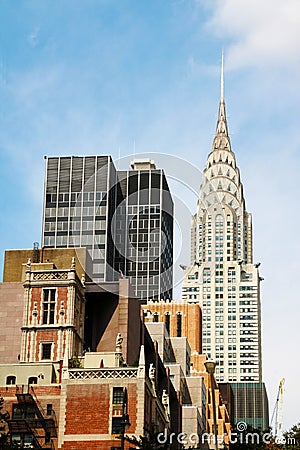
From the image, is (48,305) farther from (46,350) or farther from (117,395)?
(117,395)

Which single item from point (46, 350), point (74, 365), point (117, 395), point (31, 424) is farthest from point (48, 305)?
A: point (117, 395)

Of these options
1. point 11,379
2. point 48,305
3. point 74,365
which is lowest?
point 11,379

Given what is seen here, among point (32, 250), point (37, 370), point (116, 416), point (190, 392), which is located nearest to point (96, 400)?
point (116, 416)

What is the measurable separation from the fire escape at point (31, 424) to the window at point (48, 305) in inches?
584

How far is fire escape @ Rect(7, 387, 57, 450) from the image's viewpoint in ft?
331

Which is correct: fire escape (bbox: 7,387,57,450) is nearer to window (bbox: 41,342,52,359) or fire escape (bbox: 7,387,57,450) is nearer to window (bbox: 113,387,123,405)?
window (bbox: 113,387,123,405)

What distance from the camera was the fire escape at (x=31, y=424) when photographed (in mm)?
101000

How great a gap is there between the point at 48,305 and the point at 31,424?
763 inches

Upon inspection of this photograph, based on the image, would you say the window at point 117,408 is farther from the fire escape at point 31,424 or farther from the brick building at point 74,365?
the fire escape at point 31,424

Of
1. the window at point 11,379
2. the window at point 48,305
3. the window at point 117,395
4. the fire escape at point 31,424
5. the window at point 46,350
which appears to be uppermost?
the window at point 48,305

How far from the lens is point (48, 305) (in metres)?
118

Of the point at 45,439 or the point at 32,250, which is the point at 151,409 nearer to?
the point at 45,439

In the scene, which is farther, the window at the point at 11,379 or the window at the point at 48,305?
the window at the point at 48,305

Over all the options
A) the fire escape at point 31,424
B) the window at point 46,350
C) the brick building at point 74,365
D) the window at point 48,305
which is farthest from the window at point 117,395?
the window at point 48,305
